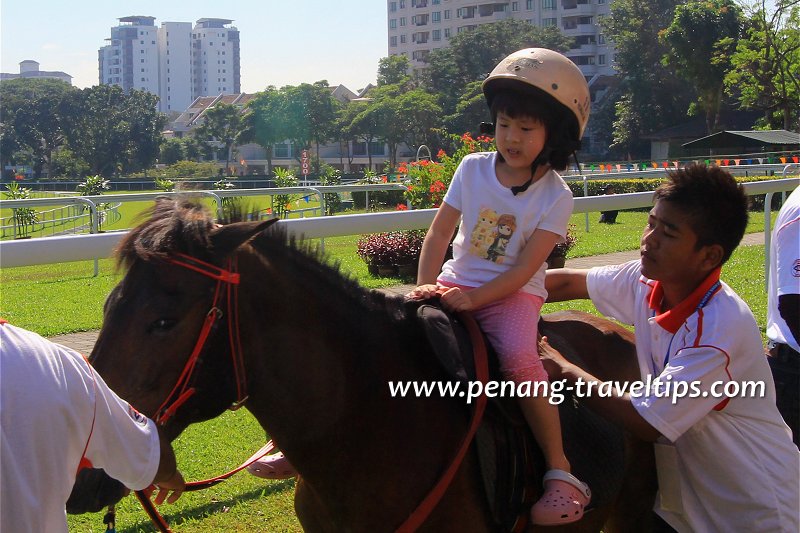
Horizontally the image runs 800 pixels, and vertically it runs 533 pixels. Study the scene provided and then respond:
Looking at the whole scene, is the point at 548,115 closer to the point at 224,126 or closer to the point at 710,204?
the point at 710,204

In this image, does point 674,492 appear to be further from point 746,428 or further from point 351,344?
point 351,344

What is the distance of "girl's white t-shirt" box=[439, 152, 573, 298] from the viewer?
2828mm

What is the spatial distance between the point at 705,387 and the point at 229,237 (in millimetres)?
1607

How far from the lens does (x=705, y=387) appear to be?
2.66 metres

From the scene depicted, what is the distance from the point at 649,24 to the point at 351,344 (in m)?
71.3

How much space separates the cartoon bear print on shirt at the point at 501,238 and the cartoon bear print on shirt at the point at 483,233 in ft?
0.05

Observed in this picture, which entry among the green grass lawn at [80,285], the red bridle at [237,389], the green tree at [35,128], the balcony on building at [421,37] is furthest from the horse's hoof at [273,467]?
the balcony on building at [421,37]

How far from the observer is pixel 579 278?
3.50m

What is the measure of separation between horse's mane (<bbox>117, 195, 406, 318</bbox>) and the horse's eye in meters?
0.17

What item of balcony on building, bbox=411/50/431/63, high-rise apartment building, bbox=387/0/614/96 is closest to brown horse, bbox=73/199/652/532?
high-rise apartment building, bbox=387/0/614/96

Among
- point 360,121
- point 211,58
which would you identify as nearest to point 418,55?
point 360,121

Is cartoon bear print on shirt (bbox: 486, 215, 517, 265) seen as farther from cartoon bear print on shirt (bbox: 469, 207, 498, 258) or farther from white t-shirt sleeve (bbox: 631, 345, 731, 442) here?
white t-shirt sleeve (bbox: 631, 345, 731, 442)

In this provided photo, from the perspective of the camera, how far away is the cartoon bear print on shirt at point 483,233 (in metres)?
2.86

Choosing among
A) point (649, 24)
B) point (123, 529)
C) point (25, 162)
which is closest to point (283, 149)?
point (25, 162)
